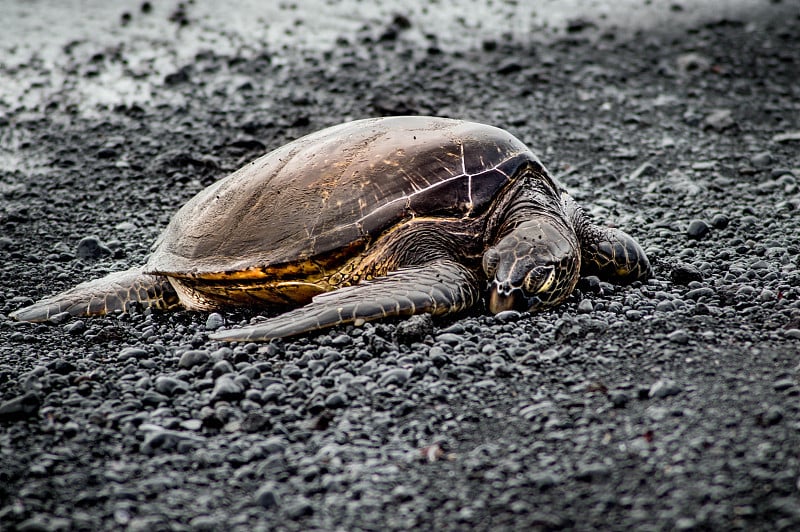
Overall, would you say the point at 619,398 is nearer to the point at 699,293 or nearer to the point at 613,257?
the point at 699,293

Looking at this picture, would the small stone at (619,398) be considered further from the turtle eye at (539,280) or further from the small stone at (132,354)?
the small stone at (132,354)

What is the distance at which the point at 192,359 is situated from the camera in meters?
4.58

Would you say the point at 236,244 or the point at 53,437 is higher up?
the point at 236,244

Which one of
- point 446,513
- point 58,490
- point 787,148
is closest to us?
point 446,513

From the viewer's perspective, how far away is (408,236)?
5.18 meters

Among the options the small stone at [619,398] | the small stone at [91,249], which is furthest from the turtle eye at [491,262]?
the small stone at [91,249]

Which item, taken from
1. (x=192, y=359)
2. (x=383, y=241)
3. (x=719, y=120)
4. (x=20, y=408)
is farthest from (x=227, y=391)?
(x=719, y=120)

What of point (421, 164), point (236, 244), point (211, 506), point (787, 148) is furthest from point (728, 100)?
point (211, 506)

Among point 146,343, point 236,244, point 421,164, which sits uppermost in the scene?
point 421,164

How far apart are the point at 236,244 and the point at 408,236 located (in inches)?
49.6

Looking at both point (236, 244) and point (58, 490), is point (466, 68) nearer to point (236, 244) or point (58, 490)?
point (236, 244)

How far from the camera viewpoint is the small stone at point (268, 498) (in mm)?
3236

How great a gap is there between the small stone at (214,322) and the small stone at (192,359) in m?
0.62

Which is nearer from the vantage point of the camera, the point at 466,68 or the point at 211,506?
the point at 211,506
